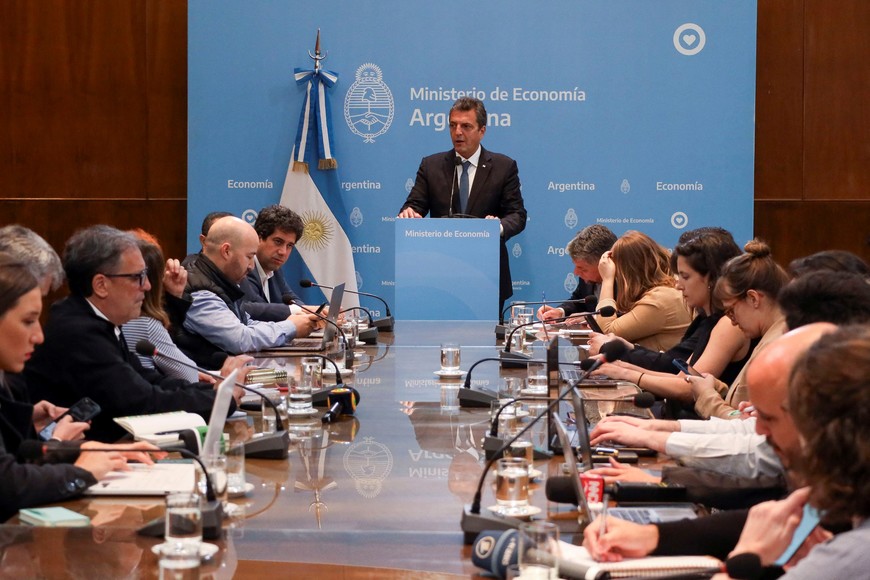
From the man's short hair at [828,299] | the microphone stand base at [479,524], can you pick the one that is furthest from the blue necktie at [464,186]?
the microphone stand base at [479,524]

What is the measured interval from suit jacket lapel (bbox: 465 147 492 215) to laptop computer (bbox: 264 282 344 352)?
7.00 feet

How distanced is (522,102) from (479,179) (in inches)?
30.6

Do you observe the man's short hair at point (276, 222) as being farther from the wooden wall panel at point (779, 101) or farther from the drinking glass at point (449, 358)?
the wooden wall panel at point (779, 101)

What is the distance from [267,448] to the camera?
268 centimetres

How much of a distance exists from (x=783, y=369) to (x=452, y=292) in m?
4.35

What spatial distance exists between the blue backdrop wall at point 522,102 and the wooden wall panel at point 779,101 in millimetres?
825

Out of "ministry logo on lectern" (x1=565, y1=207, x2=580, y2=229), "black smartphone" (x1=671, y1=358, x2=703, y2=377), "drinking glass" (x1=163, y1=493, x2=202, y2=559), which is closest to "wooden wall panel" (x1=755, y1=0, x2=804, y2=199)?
"ministry logo on lectern" (x1=565, y1=207, x2=580, y2=229)

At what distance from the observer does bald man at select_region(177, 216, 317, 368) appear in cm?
484

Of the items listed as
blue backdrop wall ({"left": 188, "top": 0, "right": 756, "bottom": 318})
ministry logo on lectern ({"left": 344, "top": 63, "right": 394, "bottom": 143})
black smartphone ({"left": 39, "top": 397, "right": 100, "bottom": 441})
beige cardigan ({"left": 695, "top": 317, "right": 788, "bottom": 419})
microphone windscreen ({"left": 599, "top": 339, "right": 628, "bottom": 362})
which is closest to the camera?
microphone windscreen ({"left": 599, "top": 339, "right": 628, "bottom": 362})

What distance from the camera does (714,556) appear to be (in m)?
1.95

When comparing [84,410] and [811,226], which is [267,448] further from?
[811,226]

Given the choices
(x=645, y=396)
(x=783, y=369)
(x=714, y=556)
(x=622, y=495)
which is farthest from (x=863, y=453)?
(x=645, y=396)

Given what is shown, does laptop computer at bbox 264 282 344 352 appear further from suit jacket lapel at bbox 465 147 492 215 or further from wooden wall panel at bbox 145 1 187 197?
wooden wall panel at bbox 145 1 187 197

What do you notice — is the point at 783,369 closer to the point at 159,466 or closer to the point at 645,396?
the point at 645,396
